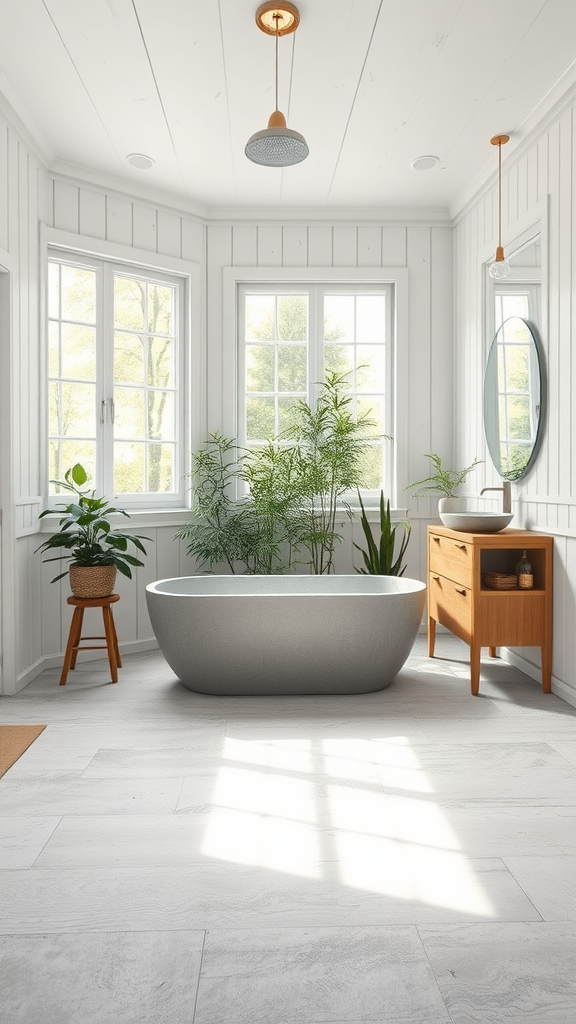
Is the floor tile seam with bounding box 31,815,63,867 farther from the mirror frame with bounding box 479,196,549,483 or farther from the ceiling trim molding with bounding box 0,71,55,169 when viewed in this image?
the ceiling trim molding with bounding box 0,71,55,169

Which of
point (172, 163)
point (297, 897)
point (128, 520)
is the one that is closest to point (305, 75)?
point (172, 163)

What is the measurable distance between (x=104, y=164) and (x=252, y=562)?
2.58 meters

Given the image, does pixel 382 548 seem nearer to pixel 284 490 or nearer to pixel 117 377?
pixel 284 490

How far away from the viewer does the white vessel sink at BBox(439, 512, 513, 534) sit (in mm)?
3814

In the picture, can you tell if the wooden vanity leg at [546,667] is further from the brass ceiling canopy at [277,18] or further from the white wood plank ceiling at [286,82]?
the brass ceiling canopy at [277,18]

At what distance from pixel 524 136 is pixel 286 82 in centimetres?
131

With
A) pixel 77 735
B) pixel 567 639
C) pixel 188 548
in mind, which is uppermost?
pixel 188 548

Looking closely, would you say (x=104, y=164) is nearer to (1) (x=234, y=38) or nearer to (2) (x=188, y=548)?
(1) (x=234, y=38)

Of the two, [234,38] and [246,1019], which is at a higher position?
[234,38]

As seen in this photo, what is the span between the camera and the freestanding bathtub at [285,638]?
3.50 metres

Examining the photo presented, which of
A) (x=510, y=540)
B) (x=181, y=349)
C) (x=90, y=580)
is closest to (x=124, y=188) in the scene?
(x=181, y=349)

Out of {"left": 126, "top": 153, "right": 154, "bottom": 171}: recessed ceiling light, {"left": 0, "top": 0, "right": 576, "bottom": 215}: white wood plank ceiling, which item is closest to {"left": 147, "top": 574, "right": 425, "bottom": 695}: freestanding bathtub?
{"left": 0, "top": 0, "right": 576, "bottom": 215}: white wood plank ceiling

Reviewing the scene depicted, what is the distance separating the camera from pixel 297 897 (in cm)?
184

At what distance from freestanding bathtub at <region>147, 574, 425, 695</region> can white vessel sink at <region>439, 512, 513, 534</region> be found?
49 centimetres
